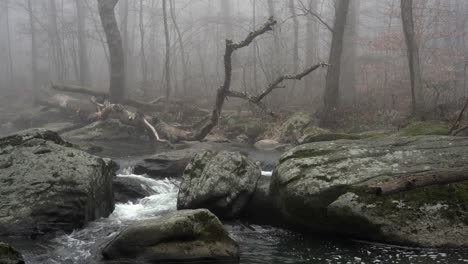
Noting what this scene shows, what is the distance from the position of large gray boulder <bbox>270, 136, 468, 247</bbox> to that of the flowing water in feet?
0.77

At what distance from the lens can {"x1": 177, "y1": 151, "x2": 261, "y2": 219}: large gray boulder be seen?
8.14m

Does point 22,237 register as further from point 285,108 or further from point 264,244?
point 285,108

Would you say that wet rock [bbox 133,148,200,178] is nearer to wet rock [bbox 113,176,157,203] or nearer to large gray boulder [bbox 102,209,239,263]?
wet rock [bbox 113,176,157,203]

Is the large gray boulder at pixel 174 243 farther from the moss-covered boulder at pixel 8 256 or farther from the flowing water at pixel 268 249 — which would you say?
the moss-covered boulder at pixel 8 256

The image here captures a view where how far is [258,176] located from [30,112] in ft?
65.5

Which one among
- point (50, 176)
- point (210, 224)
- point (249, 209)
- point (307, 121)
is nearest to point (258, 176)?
point (249, 209)

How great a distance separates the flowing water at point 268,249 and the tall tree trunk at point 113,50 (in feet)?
47.0

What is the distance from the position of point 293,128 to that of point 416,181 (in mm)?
11206

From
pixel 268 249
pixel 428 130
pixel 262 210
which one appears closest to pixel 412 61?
pixel 428 130

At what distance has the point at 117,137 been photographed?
17.9 meters

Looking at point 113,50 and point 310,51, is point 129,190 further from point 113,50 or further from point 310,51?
point 310,51

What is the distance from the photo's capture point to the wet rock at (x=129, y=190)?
31.4ft

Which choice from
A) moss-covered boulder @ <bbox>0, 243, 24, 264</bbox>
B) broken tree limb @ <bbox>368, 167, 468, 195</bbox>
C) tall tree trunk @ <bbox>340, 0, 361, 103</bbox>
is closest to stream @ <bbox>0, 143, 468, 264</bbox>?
moss-covered boulder @ <bbox>0, 243, 24, 264</bbox>

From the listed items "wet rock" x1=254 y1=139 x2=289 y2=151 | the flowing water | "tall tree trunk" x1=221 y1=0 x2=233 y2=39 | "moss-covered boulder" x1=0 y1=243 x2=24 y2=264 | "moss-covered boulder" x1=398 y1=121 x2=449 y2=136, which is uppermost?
"tall tree trunk" x1=221 y1=0 x2=233 y2=39
